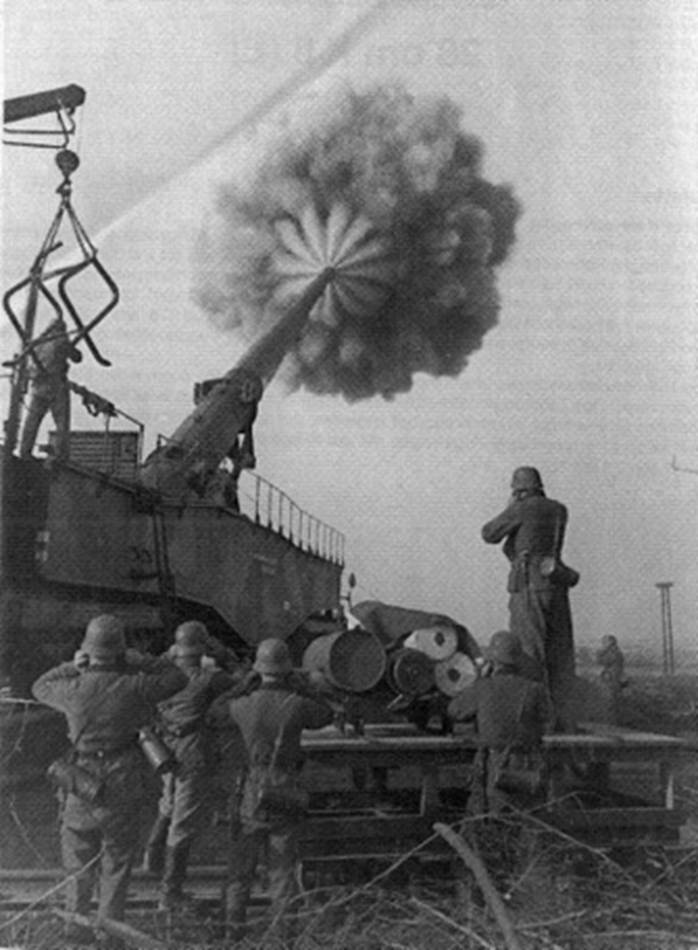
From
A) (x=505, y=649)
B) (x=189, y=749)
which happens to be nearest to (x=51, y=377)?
(x=189, y=749)

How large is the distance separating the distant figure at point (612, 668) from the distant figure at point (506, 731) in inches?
10.5

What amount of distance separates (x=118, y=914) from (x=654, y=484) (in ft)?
7.34

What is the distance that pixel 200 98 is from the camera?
412cm

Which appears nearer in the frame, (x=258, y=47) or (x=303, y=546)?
(x=258, y=47)

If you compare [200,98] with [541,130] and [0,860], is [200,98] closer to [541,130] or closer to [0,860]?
[541,130]

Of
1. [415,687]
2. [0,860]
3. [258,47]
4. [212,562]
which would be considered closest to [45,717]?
[0,860]

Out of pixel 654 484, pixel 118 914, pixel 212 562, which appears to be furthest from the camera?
pixel 212 562

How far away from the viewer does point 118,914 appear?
3607 mm

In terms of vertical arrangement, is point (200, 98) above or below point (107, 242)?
above

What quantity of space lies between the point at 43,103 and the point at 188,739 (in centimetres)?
235

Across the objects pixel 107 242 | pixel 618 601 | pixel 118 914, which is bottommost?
pixel 118 914

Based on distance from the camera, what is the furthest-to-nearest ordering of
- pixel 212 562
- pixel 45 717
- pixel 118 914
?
Answer: pixel 212 562 → pixel 45 717 → pixel 118 914

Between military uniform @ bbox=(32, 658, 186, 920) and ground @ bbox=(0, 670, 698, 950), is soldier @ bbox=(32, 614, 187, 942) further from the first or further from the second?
ground @ bbox=(0, 670, 698, 950)

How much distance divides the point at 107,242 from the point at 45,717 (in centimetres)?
182
